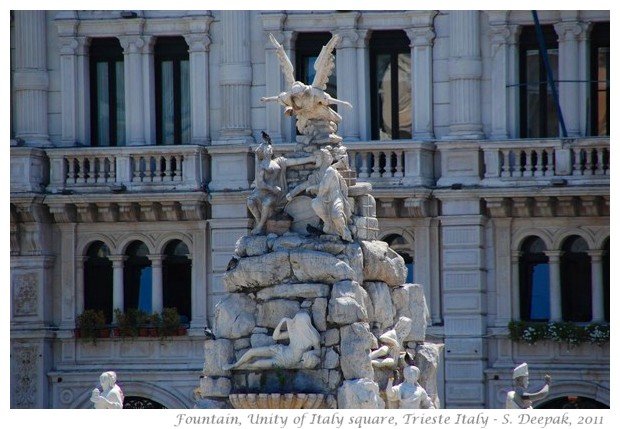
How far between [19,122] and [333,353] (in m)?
23.8

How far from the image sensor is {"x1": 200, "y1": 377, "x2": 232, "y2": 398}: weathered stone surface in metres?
66.7

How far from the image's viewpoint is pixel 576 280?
8575 cm

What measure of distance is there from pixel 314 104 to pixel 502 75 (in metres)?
19.4

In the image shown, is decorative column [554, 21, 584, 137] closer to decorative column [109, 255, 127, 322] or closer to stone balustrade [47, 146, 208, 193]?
stone balustrade [47, 146, 208, 193]

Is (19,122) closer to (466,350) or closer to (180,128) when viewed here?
(180,128)

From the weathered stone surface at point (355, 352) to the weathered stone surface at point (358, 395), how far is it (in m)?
0.20

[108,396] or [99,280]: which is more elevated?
[99,280]

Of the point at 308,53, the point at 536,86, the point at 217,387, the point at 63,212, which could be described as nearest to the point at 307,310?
the point at 217,387

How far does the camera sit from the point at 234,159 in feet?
286

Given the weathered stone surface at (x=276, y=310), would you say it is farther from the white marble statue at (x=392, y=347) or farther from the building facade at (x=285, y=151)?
the building facade at (x=285, y=151)

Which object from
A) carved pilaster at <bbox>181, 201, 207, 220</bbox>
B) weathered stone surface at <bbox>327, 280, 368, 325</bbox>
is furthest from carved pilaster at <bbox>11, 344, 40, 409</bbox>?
weathered stone surface at <bbox>327, 280, 368, 325</bbox>

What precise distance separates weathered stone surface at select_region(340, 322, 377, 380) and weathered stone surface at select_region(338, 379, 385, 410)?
0.65 ft

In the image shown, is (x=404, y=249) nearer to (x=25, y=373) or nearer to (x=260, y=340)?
(x=25, y=373)

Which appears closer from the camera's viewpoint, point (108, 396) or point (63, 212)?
point (108, 396)
